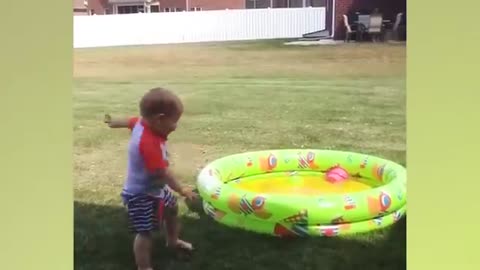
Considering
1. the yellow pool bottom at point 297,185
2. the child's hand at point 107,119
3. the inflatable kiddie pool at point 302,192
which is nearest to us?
the inflatable kiddie pool at point 302,192

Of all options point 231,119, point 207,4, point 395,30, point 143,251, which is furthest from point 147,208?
point 395,30

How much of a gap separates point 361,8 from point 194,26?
0.71 meters

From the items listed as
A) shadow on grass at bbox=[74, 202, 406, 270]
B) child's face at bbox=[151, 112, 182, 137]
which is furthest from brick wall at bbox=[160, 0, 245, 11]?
shadow on grass at bbox=[74, 202, 406, 270]

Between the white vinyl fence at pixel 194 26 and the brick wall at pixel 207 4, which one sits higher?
the brick wall at pixel 207 4

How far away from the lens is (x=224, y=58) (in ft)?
10.6

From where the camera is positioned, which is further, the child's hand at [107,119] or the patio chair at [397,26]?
the child's hand at [107,119]

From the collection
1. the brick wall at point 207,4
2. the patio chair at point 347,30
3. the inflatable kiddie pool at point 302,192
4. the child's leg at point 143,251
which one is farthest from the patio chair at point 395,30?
the child's leg at point 143,251

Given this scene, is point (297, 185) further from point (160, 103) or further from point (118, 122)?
point (118, 122)

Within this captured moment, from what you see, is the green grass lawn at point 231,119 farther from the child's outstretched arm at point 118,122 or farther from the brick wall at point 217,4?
the brick wall at point 217,4

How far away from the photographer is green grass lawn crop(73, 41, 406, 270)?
10.1 ft

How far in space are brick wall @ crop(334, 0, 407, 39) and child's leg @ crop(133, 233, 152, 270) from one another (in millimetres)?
1167

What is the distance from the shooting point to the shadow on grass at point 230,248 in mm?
3041

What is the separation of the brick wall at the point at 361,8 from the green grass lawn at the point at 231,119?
0.33ft

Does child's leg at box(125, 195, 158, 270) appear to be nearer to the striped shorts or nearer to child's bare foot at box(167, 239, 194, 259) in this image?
the striped shorts
